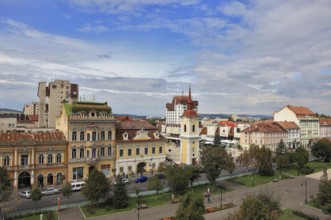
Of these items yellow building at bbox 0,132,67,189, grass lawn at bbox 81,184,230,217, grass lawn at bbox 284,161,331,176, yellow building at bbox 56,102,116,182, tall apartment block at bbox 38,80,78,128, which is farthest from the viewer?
tall apartment block at bbox 38,80,78,128

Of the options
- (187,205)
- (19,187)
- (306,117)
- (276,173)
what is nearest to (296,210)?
(187,205)

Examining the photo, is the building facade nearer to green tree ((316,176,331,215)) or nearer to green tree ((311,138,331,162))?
green tree ((311,138,331,162))

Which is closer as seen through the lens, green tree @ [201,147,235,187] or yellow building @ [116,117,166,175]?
green tree @ [201,147,235,187]

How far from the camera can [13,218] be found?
35219mm

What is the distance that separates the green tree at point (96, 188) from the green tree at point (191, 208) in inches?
531

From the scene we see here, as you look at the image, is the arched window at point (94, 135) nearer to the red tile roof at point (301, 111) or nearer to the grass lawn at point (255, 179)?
the grass lawn at point (255, 179)

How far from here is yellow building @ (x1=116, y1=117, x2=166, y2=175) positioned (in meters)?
59.9

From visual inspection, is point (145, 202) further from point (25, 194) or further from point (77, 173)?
point (77, 173)

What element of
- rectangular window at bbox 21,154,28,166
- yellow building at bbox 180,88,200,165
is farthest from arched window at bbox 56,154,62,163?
yellow building at bbox 180,88,200,165

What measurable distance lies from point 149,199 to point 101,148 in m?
17.6

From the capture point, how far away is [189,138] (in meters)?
67.7

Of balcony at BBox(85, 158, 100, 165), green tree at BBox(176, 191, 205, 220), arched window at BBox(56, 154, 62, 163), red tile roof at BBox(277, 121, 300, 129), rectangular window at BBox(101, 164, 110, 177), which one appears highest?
red tile roof at BBox(277, 121, 300, 129)

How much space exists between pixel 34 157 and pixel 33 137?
3.34m

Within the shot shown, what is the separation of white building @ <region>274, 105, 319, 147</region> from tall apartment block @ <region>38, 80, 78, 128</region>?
77017mm
